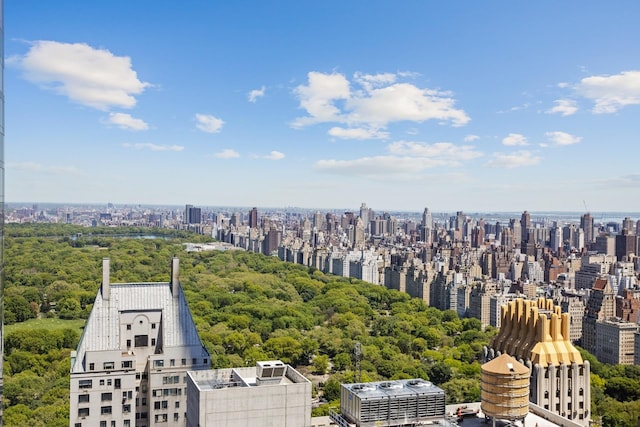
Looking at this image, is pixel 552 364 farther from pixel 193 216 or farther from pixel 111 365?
pixel 193 216

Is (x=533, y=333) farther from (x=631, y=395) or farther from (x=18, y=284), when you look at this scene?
(x=18, y=284)

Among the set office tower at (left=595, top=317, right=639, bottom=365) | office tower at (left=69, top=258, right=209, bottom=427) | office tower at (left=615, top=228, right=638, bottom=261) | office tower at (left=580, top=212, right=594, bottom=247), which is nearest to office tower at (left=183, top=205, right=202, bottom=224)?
office tower at (left=580, top=212, right=594, bottom=247)

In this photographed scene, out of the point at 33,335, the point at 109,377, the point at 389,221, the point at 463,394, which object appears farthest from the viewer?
the point at 389,221

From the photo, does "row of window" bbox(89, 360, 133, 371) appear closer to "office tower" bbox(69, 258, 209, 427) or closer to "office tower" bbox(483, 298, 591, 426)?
"office tower" bbox(69, 258, 209, 427)

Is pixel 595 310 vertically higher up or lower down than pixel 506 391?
lower down

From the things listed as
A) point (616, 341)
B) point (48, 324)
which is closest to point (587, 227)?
point (616, 341)

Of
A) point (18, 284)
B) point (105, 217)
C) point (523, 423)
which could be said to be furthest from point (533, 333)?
point (105, 217)
